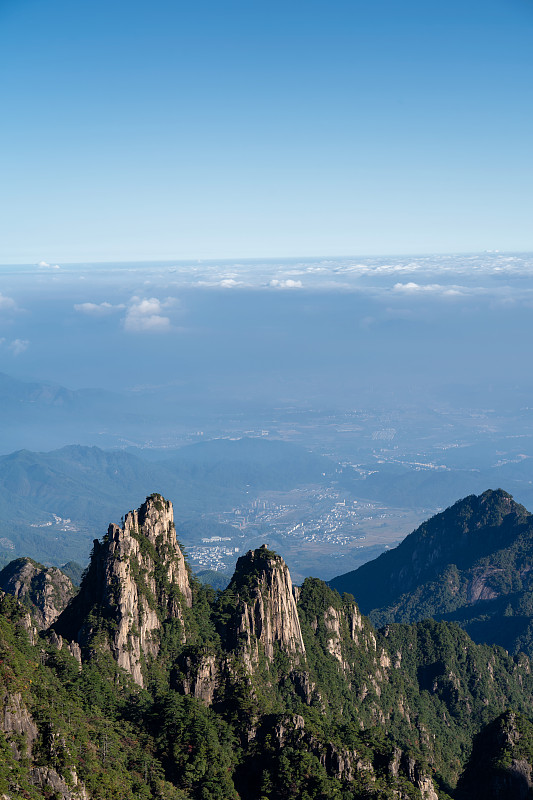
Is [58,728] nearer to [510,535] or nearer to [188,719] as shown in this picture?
[188,719]

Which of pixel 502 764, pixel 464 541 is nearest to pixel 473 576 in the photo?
pixel 464 541

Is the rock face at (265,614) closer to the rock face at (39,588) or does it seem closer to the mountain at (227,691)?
the mountain at (227,691)

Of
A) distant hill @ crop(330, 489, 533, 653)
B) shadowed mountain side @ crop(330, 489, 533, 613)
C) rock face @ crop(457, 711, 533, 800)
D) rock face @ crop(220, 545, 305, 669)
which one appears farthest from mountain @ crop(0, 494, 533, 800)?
shadowed mountain side @ crop(330, 489, 533, 613)

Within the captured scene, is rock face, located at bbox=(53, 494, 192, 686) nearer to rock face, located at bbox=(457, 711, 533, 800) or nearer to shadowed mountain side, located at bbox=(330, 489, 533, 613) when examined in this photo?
rock face, located at bbox=(457, 711, 533, 800)

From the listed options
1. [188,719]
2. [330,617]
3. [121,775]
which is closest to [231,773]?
[188,719]

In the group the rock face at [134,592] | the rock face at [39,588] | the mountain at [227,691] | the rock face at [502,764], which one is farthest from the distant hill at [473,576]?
the rock face at [134,592]

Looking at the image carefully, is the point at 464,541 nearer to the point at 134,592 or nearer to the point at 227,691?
the point at 134,592
